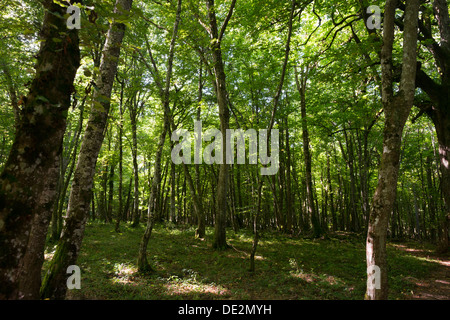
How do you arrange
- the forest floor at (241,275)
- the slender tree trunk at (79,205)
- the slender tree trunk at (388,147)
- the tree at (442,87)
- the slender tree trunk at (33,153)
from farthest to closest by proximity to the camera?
the tree at (442,87)
the forest floor at (241,275)
the slender tree trunk at (388,147)
the slender tree trunk at (79,205)
the slender tree trunk at (33,153)

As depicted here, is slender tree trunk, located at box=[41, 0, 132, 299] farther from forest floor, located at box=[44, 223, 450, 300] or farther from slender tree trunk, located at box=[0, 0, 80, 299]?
forest floor, located at box=[44, 223, 450, 300]

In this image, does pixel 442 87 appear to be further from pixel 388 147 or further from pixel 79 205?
pixel 79 205

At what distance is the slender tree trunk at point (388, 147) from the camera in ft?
14.5

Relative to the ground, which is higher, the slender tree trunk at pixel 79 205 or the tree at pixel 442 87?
the tree at pixel 442 87

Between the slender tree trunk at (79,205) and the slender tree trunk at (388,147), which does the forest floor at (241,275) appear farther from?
the slender tree trunk at (79,205)

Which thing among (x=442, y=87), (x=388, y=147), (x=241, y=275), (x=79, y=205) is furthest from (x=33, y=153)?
(x=442, y=87)

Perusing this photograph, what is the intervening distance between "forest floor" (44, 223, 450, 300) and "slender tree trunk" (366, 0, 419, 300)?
179 centimetres

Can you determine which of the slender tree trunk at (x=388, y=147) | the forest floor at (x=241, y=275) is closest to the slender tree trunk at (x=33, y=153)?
the forest floor at (x=241, y=275)

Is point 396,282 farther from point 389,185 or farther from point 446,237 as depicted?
point 446,237

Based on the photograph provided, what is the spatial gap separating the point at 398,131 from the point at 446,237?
10.6 m

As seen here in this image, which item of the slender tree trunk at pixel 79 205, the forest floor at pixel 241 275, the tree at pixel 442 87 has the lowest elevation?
the forest floor at pixel 241 275

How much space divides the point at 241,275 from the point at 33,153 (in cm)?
702

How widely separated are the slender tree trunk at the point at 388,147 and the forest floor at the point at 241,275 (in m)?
1.79
